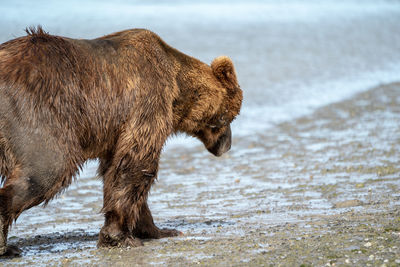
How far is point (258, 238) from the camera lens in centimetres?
568

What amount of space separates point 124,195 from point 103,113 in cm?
79

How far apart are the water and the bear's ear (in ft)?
4.64

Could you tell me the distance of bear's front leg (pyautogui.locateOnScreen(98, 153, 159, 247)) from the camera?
6.01 m

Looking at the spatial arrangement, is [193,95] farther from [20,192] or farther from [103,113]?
[20,192]

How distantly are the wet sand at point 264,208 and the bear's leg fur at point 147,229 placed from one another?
0.48 ft

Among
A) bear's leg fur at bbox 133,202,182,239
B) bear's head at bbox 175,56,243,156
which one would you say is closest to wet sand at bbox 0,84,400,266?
bear's leg fur at bbox 133,202,182,239

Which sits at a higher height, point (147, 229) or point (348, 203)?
point (348, 203)

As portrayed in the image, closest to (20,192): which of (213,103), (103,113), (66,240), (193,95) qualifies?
(103,113)

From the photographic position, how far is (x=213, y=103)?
6.91 meters

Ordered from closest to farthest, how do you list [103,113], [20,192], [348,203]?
[20,192]
[103,113]
[348,203]

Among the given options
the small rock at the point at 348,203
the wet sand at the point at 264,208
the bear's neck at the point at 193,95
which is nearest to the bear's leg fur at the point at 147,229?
the wet sand at the point at 264,208

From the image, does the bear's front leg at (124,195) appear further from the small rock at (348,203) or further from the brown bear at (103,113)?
the small rock at (348,203)

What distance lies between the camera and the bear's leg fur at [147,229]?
648cm

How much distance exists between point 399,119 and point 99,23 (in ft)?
53.1
